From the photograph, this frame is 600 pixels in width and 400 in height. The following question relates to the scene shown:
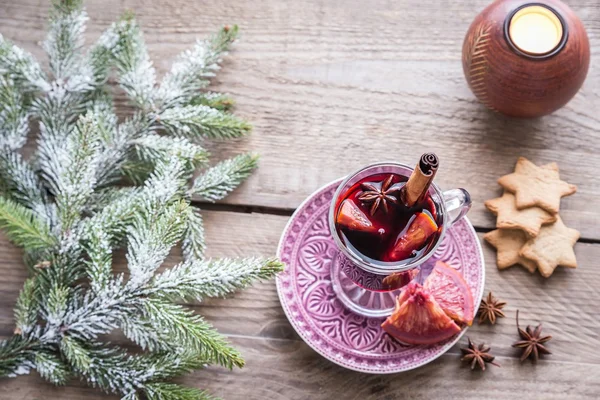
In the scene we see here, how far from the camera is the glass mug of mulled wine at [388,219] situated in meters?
0.96

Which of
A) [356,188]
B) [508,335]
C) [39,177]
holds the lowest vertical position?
[508,335]

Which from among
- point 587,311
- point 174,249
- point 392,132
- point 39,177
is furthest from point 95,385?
point 587,311

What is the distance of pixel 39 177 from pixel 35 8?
1.15 ft

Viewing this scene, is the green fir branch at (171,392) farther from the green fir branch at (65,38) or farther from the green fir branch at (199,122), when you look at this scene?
the green fir branch at (65,38)

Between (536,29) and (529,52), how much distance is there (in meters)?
0.06

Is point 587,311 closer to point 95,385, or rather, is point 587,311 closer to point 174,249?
point 174,249

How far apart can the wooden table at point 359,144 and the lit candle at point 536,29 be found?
17cm

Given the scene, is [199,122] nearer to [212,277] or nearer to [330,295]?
[212,277]

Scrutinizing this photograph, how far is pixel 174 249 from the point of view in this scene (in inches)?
47.7

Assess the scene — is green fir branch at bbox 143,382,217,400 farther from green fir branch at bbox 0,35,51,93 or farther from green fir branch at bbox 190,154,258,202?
green fir branch at bbox 0,35,51,93

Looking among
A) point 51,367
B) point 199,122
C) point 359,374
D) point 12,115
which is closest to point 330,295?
point 359,374

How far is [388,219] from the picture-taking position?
99 cm

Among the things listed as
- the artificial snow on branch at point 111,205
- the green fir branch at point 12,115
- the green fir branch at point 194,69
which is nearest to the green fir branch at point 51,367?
the artificial snow on branch at point 111,205

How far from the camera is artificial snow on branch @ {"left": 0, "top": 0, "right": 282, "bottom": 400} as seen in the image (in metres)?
1.04
